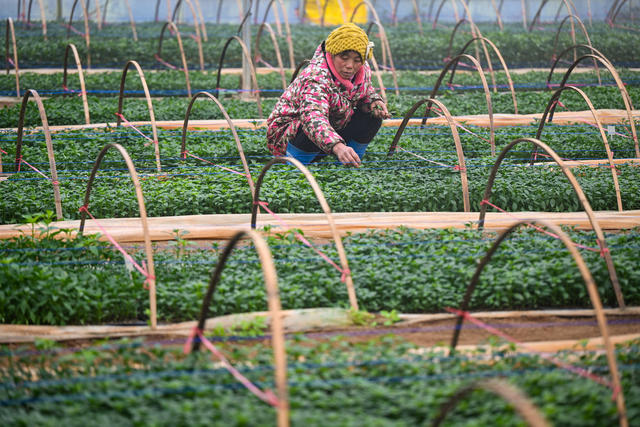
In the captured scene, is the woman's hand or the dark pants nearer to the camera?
the woman's hand

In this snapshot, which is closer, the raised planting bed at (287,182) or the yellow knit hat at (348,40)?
the yellow knit hat at (348,40)

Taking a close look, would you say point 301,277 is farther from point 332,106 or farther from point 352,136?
point 352,136

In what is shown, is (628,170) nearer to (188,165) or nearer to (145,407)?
(188,165)

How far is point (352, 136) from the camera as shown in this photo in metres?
6.90

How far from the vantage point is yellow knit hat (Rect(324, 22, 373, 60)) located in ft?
19.3

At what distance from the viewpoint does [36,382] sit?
3.41 meters

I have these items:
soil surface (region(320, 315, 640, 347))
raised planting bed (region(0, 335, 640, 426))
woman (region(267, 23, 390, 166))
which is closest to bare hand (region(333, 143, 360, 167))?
Answer: woman (region(267, 23, 390, 166))

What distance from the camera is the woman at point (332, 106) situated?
5879mm

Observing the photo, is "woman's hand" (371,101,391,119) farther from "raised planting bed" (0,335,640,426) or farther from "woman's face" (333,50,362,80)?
"raised planting bed" (0,335,640,426)

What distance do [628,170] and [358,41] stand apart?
11.9ft

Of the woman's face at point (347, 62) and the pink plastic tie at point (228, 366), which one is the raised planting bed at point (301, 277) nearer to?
the pink plastic tie at point (228, 366)

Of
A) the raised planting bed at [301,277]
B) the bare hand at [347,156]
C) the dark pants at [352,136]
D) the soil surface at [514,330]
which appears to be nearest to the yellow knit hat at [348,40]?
the dark pants at [352,136]

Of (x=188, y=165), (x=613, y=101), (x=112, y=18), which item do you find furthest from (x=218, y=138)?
(x=112, y=18)

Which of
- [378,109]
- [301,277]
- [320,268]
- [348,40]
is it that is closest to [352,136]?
[378,109]
